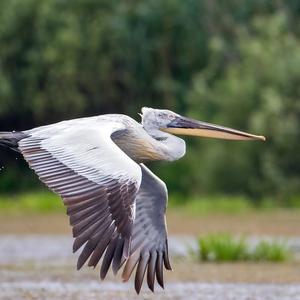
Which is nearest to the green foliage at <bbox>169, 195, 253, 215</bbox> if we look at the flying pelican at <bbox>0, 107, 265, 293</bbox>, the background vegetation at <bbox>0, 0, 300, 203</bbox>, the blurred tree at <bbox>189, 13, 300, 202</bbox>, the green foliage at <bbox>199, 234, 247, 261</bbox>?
the blurred tree at <bbox>189, 13, 300, 202</bbox>

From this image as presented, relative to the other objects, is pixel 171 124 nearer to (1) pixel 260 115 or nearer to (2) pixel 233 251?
(2) pixel 233 251

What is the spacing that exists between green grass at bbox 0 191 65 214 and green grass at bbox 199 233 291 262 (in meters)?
11.1

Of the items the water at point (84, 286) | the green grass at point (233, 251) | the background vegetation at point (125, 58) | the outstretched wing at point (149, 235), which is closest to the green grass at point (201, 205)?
the background vegetation at point (125, 58)

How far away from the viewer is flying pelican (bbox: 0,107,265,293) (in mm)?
8438

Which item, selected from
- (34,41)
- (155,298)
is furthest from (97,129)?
(34,41)

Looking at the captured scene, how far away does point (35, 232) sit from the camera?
21484mm

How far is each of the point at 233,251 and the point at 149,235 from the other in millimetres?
5729

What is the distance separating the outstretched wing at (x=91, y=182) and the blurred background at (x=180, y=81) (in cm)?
1603

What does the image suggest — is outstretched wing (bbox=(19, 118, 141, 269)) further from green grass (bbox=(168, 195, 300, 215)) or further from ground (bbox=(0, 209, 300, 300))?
green grass (bbox=(168, 195, 300, 215))

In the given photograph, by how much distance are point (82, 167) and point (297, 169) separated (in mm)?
18908

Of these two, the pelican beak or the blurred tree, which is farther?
the blurred tree

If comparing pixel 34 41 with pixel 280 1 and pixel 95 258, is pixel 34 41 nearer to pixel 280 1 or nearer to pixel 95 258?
pixel 280 1

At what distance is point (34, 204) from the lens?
90.0 ft

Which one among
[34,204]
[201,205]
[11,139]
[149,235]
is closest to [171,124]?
[149,235]
